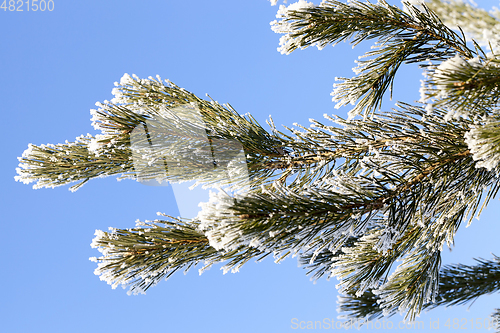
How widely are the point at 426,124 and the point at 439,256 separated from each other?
2.30ft

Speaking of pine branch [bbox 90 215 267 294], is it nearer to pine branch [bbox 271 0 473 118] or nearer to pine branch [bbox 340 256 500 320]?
pine branch [bbox 271 0 473 118]

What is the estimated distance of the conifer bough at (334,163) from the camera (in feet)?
4.49

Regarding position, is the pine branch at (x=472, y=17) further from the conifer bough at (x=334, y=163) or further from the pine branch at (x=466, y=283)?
the pine branch at (x=466, y=283)

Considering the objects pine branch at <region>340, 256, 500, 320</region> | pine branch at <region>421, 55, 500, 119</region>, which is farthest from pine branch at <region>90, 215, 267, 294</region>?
pine branch at <region>340, 256, 500, 320</region>

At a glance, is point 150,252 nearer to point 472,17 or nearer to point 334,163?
point 334,163

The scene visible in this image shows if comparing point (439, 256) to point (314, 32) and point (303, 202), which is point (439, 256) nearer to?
point (303, 202)

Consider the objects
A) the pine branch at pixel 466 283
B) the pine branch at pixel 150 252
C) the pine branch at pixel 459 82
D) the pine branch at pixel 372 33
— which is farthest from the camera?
the pine branch at pixel 466 283

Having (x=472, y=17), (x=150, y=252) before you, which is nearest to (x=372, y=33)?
(x=472, y=17)

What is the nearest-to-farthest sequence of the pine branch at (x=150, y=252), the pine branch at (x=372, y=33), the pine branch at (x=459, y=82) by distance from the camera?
the pine branch at (x=459, y=82) → the pine branch at (x=150, y=252) → the pine branch at (x=372, y=33)

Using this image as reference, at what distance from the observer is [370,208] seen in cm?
149

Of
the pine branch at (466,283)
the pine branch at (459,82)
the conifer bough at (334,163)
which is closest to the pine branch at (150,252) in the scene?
the conifer bough at (334,163)

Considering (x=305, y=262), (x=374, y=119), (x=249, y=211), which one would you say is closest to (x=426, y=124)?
(x=374, y=119)

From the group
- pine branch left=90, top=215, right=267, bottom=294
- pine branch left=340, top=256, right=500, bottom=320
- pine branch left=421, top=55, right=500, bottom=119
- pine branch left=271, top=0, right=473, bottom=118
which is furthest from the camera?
pine branch left=340, top=256, right=500, bottom=320

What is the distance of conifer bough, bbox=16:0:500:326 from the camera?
4.49 ft
